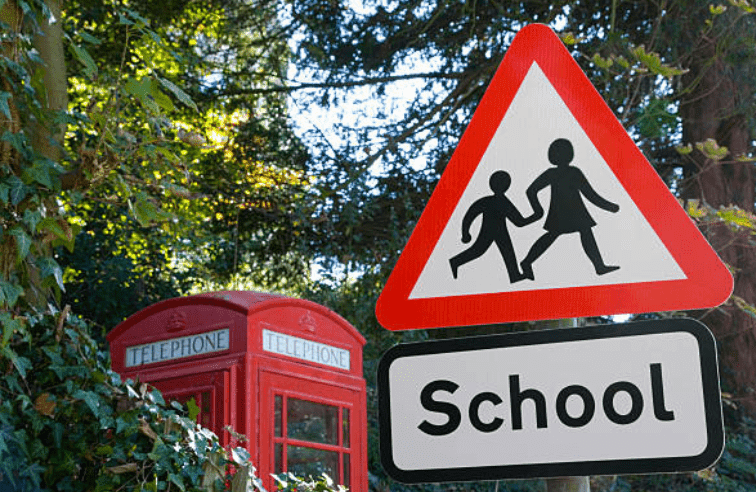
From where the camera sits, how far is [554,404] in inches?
73.5

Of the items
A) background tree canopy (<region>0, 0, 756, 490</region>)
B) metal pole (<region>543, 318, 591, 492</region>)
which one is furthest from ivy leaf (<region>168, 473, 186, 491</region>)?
background tree canopy (<region>0, 0, 756, 490</region>)

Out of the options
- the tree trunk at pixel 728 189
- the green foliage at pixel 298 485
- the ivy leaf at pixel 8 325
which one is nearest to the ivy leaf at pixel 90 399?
the ivy leaf at pixel 8 325

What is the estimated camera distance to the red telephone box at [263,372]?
223 inches

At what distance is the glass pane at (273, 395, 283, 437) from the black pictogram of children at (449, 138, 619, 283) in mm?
3930

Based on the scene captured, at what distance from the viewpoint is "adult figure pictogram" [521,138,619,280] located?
1.95 metres

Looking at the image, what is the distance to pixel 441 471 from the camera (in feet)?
6.24

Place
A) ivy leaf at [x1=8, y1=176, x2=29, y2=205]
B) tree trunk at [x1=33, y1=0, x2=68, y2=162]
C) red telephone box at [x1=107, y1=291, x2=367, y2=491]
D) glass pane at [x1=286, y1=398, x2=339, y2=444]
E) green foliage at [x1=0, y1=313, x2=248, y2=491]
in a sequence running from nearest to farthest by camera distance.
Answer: green foliage at [x1=0, y1=313, x2=248, y2=491] → ivy leaf at [x1=8, y1=176, x2=29, y2=205] → tree trunk at [x1=33, y1=0, x2=68, y2=162] → red telephone box at [x1=107, y1=291, x2=367, y2=491] → glass pane at [x1=286, y1=398, x2=339, y2=444]

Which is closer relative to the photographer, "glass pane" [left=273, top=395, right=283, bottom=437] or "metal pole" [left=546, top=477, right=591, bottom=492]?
"metal pole" [left=546, top=477, right=591, bottom=492]

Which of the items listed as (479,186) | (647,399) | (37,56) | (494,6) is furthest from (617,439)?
(494,6)

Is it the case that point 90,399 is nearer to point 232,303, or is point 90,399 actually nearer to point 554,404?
point 232,303

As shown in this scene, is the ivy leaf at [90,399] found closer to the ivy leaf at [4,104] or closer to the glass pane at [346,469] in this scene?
the ivy leaf at [4,104]

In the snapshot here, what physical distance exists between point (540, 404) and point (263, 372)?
4.01 meters

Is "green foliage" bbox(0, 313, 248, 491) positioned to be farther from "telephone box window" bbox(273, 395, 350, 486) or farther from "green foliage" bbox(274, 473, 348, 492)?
"telephone box window" bbox(273, 395, 350, 486)

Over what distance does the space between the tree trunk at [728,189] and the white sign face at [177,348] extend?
593 centimetres
